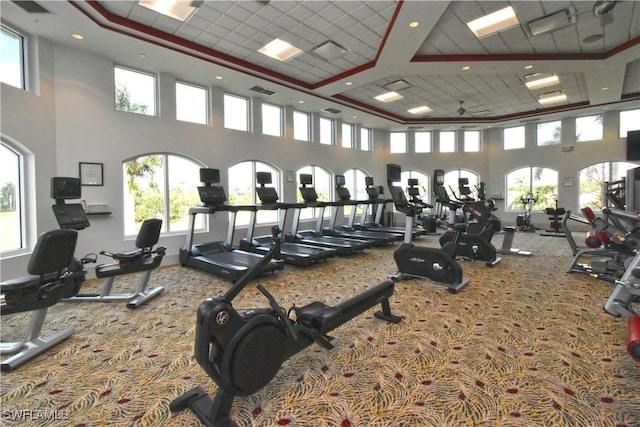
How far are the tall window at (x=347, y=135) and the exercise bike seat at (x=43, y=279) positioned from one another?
29.7 ft

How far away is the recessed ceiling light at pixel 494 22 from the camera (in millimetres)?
4609

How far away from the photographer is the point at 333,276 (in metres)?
4.97

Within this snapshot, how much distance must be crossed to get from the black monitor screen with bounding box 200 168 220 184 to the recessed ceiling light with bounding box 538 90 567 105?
8.88 metres

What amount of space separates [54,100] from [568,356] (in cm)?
717

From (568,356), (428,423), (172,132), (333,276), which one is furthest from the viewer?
(172,132)

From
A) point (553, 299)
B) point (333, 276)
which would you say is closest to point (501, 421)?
point (553, 299)

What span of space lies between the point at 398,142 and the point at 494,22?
25.2 feet

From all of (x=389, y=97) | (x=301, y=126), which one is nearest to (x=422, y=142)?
(x=389, y=97)

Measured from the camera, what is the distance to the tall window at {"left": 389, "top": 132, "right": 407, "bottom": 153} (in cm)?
1248

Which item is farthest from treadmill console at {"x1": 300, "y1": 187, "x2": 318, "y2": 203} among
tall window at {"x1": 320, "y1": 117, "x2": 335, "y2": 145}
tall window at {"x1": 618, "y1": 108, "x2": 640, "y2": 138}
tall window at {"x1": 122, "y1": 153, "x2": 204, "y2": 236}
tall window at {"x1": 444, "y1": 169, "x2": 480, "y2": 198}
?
tall window at {"x1": 618, "y1": 108, "x2": 640, "y2": 138}

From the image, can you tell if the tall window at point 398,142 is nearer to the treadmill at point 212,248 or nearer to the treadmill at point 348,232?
the treadmill at point 348,232

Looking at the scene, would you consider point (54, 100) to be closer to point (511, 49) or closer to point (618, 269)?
point (511, 49)

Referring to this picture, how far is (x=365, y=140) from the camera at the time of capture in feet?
38.9

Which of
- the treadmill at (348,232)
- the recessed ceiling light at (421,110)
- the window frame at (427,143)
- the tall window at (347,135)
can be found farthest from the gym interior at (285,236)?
the window frame at (427,143)
